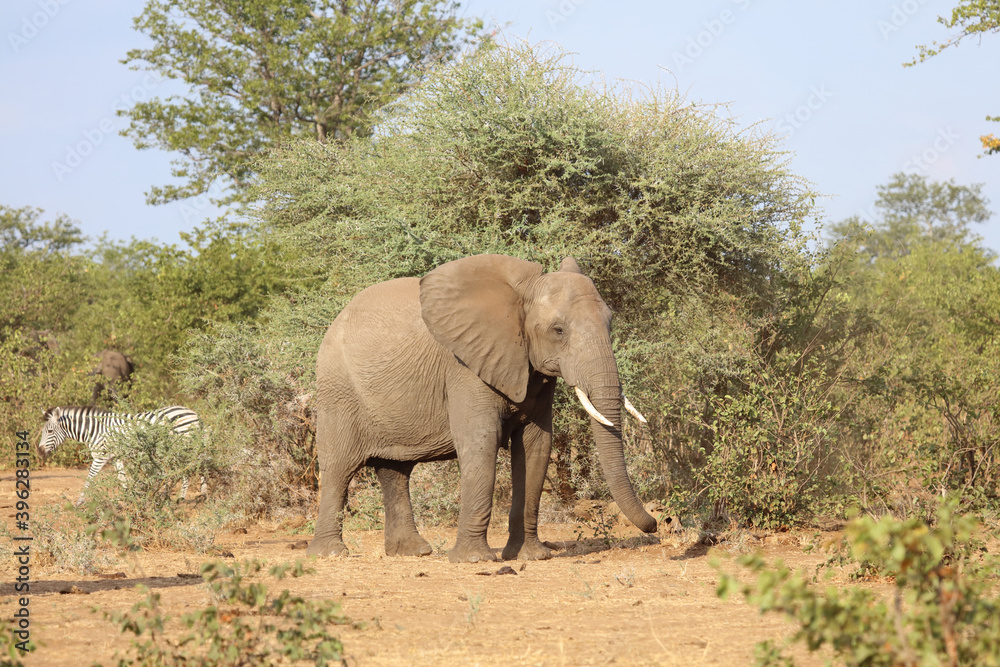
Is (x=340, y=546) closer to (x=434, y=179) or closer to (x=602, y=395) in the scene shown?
(x=602, y=395)

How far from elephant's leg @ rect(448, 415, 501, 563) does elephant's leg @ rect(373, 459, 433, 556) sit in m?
1.07

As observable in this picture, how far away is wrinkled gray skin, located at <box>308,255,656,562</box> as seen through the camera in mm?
9273

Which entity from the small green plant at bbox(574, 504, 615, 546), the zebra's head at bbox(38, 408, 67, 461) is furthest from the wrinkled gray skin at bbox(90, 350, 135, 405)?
the small green plant at bbox(574, 504, 615, 546)

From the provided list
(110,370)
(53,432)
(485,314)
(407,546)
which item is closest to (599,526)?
(407,546)

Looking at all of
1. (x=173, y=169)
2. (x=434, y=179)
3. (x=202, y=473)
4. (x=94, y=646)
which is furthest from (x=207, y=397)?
(x=173, y=169)

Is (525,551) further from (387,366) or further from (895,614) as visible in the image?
(895,614)

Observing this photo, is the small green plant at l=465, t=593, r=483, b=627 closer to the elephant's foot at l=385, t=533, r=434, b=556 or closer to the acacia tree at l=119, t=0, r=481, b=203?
the elephant's foot at l=385, t=533, r=434, b=556

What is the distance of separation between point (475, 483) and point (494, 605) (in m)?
2.19

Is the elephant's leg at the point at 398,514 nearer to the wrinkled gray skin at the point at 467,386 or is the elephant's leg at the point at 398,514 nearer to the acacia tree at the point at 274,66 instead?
the wrinkled gray skin at the point at 467,386

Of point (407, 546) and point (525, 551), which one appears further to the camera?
point (407, 546)

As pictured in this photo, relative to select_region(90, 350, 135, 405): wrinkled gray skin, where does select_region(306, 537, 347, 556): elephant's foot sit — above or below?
below

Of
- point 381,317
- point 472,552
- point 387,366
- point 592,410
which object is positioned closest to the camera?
point 592,410

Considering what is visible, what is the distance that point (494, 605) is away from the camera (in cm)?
741

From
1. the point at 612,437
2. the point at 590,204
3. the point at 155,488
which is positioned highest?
the point at 590,204
